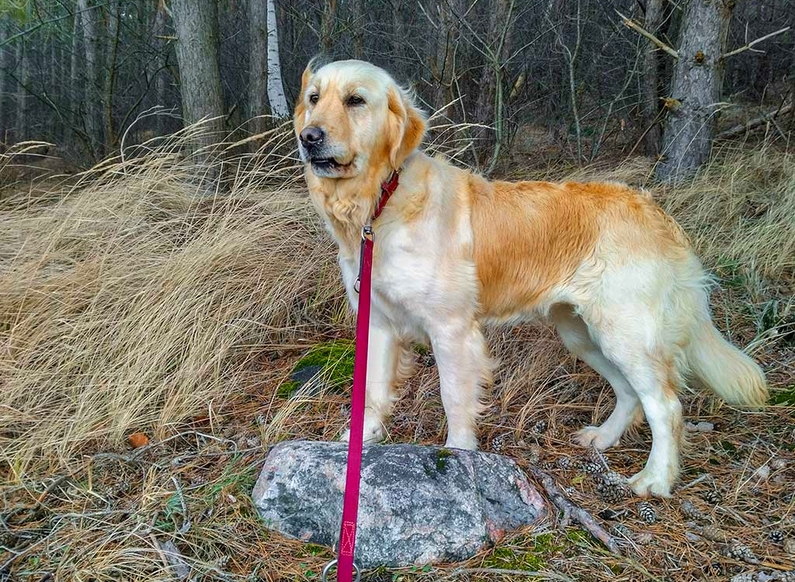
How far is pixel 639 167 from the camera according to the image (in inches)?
236

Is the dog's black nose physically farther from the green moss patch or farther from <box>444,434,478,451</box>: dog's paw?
the green moss patch

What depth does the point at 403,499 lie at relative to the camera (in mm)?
2283

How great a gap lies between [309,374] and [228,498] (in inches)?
47.0

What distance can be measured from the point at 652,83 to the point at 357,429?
691 cm

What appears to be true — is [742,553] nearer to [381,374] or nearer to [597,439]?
[597,439]

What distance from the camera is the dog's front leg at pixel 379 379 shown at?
3086mm

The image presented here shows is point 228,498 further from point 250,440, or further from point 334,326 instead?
point 334,326

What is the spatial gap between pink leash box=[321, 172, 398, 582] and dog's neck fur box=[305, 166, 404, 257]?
0.04 m

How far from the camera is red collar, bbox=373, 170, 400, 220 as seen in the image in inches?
106

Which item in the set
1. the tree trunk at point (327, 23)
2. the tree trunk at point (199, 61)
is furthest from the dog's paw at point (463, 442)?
the tree trunk at point (327, 23)

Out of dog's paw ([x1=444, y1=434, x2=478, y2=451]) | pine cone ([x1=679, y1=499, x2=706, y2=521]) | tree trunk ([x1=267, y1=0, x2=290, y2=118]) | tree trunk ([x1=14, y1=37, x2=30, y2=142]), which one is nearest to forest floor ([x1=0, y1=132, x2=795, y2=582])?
pine cone ([x1=679, y1=499, x2=706, y2=521])

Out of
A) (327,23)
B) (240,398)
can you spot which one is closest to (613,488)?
(240,398)

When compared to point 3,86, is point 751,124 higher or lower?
lower

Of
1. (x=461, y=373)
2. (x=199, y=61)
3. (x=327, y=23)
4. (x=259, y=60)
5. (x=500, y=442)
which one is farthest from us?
(x=327, y=23)
